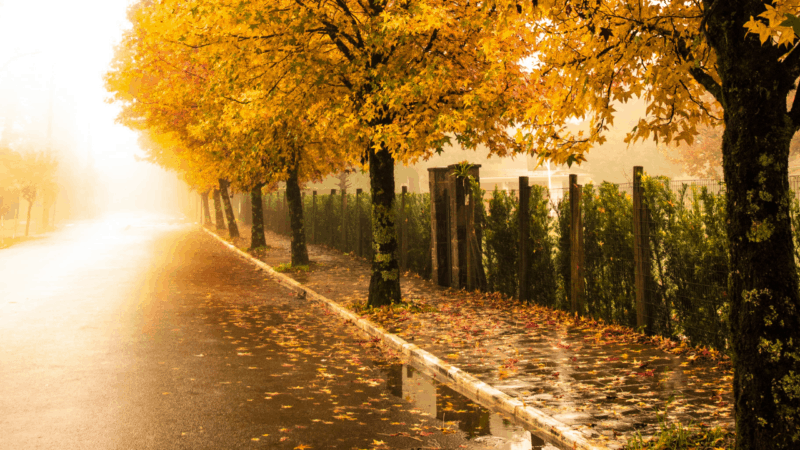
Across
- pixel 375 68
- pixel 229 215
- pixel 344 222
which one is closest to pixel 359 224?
pixel 344 222

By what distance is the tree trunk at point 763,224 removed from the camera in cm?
436

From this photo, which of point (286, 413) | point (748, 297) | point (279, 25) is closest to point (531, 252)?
point (279, 25)

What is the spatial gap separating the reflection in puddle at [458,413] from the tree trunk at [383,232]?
444cm

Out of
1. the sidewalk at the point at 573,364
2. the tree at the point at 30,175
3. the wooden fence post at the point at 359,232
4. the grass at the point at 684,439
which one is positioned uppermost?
the tree at the point at 30,175

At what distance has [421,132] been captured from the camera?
462 inches

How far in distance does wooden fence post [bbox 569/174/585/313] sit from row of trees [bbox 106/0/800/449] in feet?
3.82

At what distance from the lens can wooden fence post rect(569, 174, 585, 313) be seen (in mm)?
10781

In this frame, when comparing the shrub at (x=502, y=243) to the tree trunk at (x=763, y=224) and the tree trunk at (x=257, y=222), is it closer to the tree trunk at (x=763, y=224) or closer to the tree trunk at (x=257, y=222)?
the tree trunk at (x=763, y=224)

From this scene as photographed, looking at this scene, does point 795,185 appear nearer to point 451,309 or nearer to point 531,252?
point 531,252

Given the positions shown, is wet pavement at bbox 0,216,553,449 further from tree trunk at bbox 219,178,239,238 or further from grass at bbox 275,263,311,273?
tree trunk at bbox 219,178,239,238

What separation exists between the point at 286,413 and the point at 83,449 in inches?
68.9

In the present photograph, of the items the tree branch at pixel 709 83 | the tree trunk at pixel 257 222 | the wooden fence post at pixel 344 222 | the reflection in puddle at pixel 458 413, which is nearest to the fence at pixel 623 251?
the tree branch at pixel 709 83

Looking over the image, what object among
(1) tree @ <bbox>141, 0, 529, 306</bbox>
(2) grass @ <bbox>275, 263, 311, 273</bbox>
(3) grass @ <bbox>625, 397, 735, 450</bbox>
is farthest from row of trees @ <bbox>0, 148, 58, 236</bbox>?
(3) grass @ <bbox>625, 397, 735, 450</bbox>

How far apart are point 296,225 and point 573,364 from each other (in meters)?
14.0
